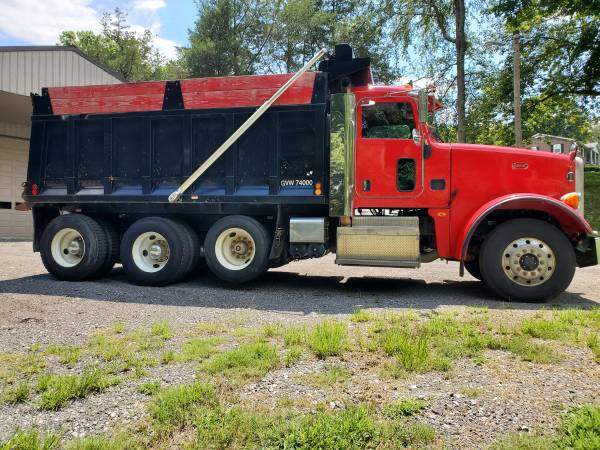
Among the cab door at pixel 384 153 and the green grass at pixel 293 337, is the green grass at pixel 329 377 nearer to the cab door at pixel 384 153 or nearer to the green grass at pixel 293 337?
the green grass at pixel 293 337

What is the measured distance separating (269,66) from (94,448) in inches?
1383

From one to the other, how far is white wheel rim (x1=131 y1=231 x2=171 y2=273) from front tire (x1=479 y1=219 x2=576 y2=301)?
4.96 metres

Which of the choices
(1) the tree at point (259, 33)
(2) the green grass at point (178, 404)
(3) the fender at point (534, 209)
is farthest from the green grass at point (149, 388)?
(1) the tree at point (259, 33)

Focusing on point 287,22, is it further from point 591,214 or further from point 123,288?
point 123,288

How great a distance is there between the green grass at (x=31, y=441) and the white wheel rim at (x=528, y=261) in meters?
5.69

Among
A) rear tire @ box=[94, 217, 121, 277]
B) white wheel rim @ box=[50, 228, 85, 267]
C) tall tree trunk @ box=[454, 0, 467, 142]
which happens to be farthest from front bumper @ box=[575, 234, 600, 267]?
tall tree trunk @ box=[454, 0, 467, 142]

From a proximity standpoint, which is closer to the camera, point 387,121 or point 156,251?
point 387,121

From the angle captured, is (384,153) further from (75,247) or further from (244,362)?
(75,247)

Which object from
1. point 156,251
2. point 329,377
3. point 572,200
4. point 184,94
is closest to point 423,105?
point 572,200

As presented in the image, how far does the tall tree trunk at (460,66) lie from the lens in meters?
21.8

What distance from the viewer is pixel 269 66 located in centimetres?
3509

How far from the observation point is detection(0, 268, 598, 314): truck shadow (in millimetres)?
6180

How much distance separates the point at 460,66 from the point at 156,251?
19786mm

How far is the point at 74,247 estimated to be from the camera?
817cm
